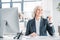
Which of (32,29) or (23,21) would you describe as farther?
(23,21)

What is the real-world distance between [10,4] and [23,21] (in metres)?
0.78

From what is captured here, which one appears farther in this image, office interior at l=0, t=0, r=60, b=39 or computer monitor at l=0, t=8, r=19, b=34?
office interior at l=0, t=0, r=60, b=39

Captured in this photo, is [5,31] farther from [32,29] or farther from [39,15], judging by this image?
[39,15]

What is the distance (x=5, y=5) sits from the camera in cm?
394

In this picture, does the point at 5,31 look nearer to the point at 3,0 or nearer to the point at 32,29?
the point at 32,29

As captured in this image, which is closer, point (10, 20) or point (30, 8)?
point (10, 20)

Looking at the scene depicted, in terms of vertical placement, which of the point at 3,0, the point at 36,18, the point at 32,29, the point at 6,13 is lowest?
the point at 32,29

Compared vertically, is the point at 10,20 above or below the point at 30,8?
below

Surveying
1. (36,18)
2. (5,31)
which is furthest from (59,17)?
(5,31)

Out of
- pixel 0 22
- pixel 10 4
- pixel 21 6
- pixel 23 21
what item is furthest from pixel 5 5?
pixel 0 22

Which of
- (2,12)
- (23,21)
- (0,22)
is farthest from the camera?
(23,21)

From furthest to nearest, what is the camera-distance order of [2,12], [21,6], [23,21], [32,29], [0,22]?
[21,6]
[23,21]
[32,29]
[2,12]
[0,22]

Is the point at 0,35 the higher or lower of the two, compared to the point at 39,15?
lower

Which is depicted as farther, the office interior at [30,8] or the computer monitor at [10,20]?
the office interior at [30,8]
